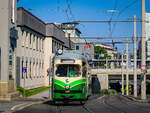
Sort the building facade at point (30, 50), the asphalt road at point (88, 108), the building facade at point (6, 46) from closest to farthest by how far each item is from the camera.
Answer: the asphalt road at point (88, 108) → the building facade at point (6, 46) → the building facade at point (30, 50)

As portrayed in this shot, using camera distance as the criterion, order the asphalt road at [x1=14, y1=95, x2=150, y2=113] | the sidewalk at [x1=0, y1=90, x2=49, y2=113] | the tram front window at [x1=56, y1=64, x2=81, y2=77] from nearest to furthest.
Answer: the asphalt road at [x1=14, y1=95, x2=150, y2=113], the sidewalk at [x1=0, y1=90, x2=49, y2=113], the tram front window at [x1=56, y1=64, x2=81, y2=77]

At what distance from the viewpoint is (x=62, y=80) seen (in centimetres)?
1908

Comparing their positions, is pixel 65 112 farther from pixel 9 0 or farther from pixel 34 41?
pixel 34 41

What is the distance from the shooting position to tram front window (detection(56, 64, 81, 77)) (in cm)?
1934

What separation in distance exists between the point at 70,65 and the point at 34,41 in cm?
2102

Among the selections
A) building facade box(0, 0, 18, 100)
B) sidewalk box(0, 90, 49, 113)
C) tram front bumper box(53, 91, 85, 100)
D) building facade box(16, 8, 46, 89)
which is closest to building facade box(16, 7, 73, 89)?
building facade box(16, 8, 46, 89)

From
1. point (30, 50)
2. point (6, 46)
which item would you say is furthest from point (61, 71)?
point (30, 50)

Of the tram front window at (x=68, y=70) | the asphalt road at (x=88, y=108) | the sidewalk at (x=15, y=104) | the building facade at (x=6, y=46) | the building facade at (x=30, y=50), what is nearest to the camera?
the asphalt road at (x=88, y=108)

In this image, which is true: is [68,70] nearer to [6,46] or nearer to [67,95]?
[67,95]

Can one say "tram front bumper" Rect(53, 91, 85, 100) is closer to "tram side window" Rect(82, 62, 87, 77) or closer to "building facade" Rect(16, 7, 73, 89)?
"tram side window" Rect(82, 62, 87, 77)

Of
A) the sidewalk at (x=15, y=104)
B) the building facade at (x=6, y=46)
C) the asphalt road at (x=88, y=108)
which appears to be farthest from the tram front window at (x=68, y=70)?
the building facade at (x=6, y=46)

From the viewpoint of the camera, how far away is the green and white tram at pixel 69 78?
62.3ft

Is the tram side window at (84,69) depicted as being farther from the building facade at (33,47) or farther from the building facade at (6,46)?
the building facade at (33,47)

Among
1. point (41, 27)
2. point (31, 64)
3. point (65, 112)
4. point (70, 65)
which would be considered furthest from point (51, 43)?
point (65, 112)
